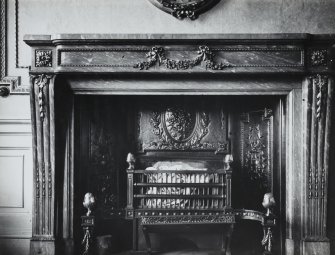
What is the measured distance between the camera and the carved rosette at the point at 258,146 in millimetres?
2998

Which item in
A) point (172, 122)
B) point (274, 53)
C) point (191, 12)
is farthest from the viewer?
point (172, 122)

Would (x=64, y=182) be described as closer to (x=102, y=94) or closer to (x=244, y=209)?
(x=102, y=94)

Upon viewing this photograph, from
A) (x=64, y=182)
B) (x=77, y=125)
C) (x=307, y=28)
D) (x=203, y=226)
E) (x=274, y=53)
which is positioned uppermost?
(x=307, y=28)

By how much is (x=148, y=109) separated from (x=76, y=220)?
88 cm

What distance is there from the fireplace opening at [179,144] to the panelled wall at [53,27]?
446 millimetres

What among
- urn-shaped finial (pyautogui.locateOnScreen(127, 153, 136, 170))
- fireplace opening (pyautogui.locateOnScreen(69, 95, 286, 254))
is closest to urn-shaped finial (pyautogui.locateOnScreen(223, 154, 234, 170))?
fireplace opening (pyautogui.locateOnScreen(69, 95, 286, 254))

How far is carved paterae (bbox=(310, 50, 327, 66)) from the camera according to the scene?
2670 millimetres

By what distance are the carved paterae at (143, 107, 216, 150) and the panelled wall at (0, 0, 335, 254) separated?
0.57 m

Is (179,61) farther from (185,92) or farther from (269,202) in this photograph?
(269,202)

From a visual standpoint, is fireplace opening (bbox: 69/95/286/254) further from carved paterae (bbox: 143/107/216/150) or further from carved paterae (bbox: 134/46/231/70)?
carved paterae (bbox: 134/46/231/70)

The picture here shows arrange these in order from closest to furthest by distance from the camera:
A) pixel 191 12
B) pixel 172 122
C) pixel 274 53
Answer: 1. pixel 274 53
2. pixel 191 12
3. pixel 172 122

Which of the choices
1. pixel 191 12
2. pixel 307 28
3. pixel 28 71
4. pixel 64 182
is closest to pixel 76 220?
pixel 64 182

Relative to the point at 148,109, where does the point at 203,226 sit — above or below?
below

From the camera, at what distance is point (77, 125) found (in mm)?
2838
